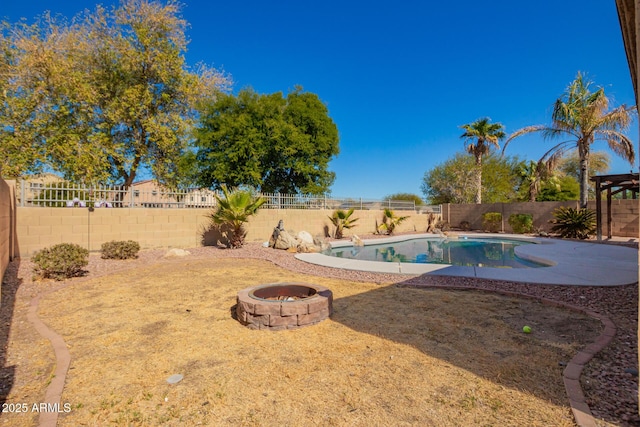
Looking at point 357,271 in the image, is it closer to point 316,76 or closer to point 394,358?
point 394,358

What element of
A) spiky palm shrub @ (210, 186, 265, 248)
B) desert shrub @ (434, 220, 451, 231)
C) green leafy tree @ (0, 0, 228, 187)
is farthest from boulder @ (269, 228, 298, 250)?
desert shrub @ (434, 220, 451, 231)

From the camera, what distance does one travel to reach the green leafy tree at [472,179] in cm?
2511

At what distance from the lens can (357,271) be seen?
7.31 metres

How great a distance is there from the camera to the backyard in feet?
7.29

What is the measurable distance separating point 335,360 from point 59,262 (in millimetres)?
6519

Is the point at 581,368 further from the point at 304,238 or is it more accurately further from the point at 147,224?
the point at 147,224

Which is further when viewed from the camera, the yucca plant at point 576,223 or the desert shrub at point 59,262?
the yucca plant at point 576,223

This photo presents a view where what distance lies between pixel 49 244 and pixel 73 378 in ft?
26.1

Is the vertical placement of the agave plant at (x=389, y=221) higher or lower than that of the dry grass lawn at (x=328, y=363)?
higher

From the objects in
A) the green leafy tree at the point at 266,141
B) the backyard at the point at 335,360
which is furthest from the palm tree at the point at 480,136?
the backyard at the point at 335,360

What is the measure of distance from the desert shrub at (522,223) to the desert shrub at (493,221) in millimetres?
993

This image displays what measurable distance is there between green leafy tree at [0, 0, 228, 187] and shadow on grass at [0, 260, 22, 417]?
27.8 ft

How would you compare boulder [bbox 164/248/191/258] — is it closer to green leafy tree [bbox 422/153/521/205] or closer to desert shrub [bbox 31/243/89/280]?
desert shrub [bbox 31/243/89/280]

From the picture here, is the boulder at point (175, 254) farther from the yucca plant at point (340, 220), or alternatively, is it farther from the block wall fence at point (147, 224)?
the yucca plant at point (340, 220)
